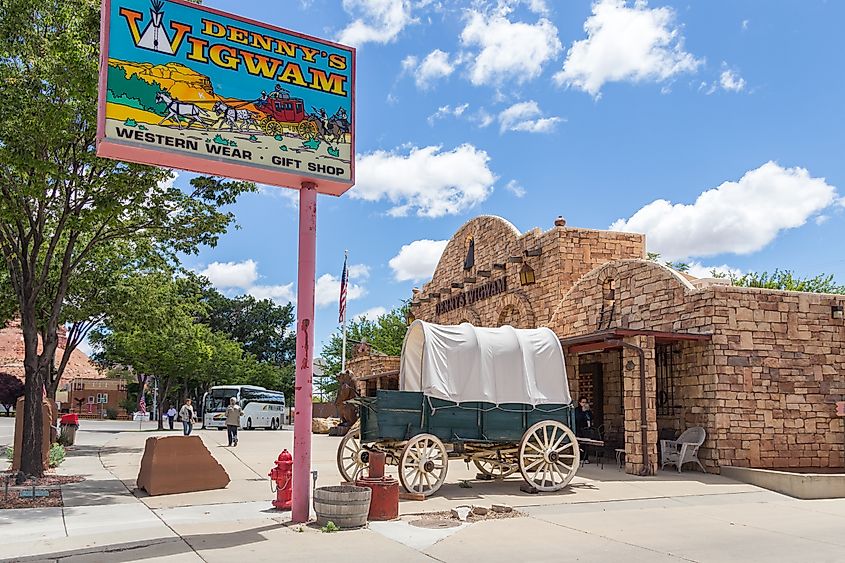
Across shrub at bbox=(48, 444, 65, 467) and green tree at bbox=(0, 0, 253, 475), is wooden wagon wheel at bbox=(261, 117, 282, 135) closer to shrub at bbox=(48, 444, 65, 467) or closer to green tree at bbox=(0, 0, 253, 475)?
green tree at bbox=(0, 0, 253, 475)

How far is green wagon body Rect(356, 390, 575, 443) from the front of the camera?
11.6 m

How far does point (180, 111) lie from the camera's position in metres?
8.73

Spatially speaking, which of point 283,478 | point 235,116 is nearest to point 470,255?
point 283,478

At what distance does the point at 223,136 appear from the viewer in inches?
352

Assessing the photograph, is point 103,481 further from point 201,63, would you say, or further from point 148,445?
point 201,63

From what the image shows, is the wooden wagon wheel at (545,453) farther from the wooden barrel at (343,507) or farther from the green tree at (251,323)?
the green tree at (251,323)

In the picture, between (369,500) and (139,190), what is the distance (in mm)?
7379

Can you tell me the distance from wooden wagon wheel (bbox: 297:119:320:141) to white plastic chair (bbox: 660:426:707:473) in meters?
9.46

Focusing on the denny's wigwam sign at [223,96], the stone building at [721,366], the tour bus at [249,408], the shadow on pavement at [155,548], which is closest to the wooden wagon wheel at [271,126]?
the denny's wigwam sign at [223,96]

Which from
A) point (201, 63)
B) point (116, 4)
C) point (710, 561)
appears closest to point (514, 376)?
point (710, 561)

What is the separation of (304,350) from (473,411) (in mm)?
3792

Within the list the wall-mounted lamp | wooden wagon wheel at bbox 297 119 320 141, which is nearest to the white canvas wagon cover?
wooden wagon wheel at bbox 297 119 320 141

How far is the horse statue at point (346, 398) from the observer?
12.0 m

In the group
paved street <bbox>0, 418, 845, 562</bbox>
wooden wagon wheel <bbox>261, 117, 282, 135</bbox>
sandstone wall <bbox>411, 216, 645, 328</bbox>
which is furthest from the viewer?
sandstone wall <bbox>411, 216, 645, 328</bbox>
